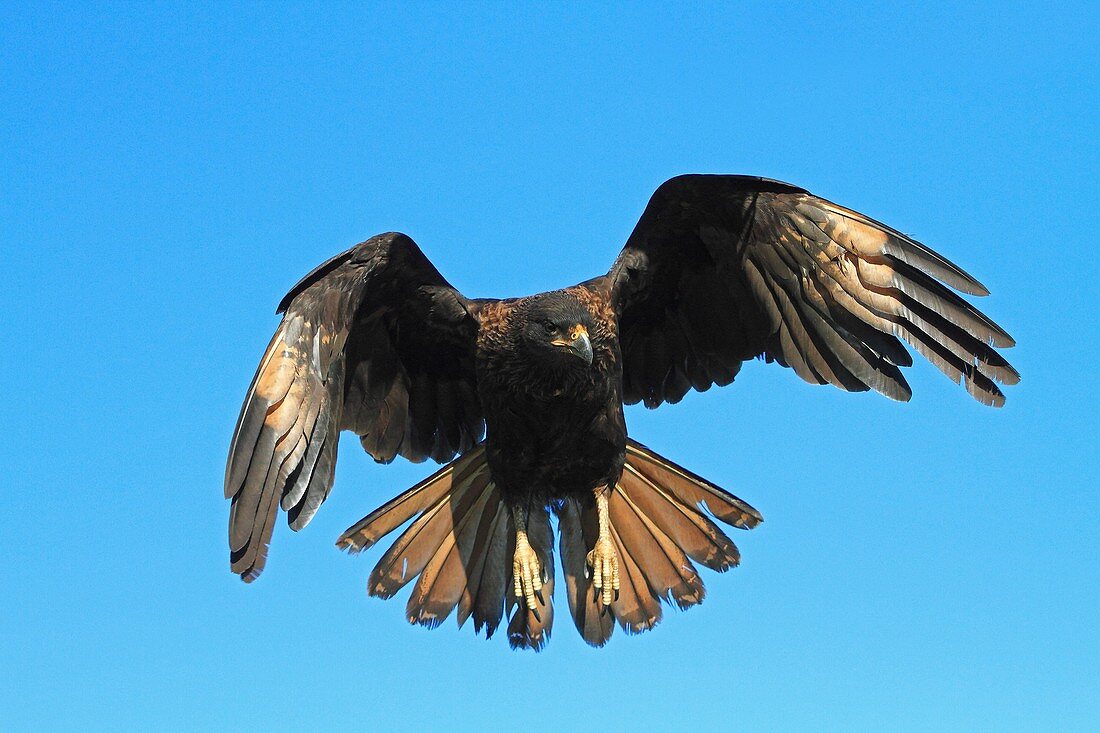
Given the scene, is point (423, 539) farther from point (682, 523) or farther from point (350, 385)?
point (682, 523)

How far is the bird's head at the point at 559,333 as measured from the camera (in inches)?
311

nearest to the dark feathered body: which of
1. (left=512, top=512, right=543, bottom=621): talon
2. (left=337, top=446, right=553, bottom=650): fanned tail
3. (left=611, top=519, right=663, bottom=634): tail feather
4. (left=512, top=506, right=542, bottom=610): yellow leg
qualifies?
(left=512, top=506, right=542, bottom=610): yellow leg

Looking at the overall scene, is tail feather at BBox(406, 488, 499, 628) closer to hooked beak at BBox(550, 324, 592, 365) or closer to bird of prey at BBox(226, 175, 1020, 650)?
bird of prey at BBox(226, 175, 1020, 650)

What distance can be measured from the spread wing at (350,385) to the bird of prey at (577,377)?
0.04 ft

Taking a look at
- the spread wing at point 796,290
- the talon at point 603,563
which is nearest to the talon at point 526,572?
the talon at point 603,563

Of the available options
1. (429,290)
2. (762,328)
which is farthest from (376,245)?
(762,328)

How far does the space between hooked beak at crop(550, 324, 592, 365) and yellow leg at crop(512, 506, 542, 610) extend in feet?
3.98

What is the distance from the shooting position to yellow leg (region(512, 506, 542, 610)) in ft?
28.5

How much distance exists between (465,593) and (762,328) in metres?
2.24

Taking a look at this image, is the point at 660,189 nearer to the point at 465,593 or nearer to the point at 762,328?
the point at 762,328

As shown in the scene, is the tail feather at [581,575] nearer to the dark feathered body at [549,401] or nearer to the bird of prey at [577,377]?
the bird of prey at [577,377]

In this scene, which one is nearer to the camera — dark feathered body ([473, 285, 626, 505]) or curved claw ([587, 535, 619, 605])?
dark feathered body ([473, 285, 626, 505])

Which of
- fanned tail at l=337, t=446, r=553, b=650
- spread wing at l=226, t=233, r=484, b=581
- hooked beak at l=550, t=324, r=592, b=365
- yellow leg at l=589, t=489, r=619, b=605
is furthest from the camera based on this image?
fanned tail at l=337, t=446, r=553, b=650

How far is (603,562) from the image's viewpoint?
8664mm
